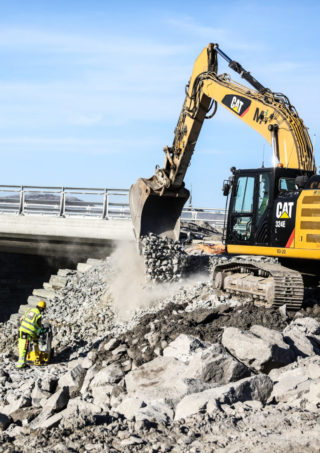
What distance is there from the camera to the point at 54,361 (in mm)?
13602

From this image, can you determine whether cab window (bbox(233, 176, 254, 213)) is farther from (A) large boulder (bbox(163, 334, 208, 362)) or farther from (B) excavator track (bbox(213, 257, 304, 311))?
(A) large boulder (bbox(163, 334, 208, 362))

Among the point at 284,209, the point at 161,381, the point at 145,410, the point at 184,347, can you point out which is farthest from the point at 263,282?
the point at 145,410

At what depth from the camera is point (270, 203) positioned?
12406mm

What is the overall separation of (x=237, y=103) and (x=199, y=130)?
7.63 ft

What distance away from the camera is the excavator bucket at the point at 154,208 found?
16.5 m

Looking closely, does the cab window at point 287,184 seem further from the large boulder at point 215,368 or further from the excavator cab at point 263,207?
the large boulder at point 215,368

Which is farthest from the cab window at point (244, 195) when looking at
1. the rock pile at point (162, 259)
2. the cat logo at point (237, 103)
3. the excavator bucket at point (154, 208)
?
the rock pile at point (162, 259)

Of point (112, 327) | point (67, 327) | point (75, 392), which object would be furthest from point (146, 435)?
point (67, 327)

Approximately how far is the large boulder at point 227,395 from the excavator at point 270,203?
407cm

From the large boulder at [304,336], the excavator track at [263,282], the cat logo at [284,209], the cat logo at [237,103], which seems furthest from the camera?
the cat logo at [237,103]

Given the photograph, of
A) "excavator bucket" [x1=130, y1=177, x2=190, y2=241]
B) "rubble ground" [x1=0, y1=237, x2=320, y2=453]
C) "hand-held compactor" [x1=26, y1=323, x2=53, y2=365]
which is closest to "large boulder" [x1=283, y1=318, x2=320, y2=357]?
"rubble ground" [x1=0, y1=237, x2=320, y2=453]

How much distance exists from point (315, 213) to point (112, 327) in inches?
239

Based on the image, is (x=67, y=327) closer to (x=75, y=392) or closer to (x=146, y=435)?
(x=75, y=392)

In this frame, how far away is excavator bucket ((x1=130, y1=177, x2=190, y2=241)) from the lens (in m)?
16.5
